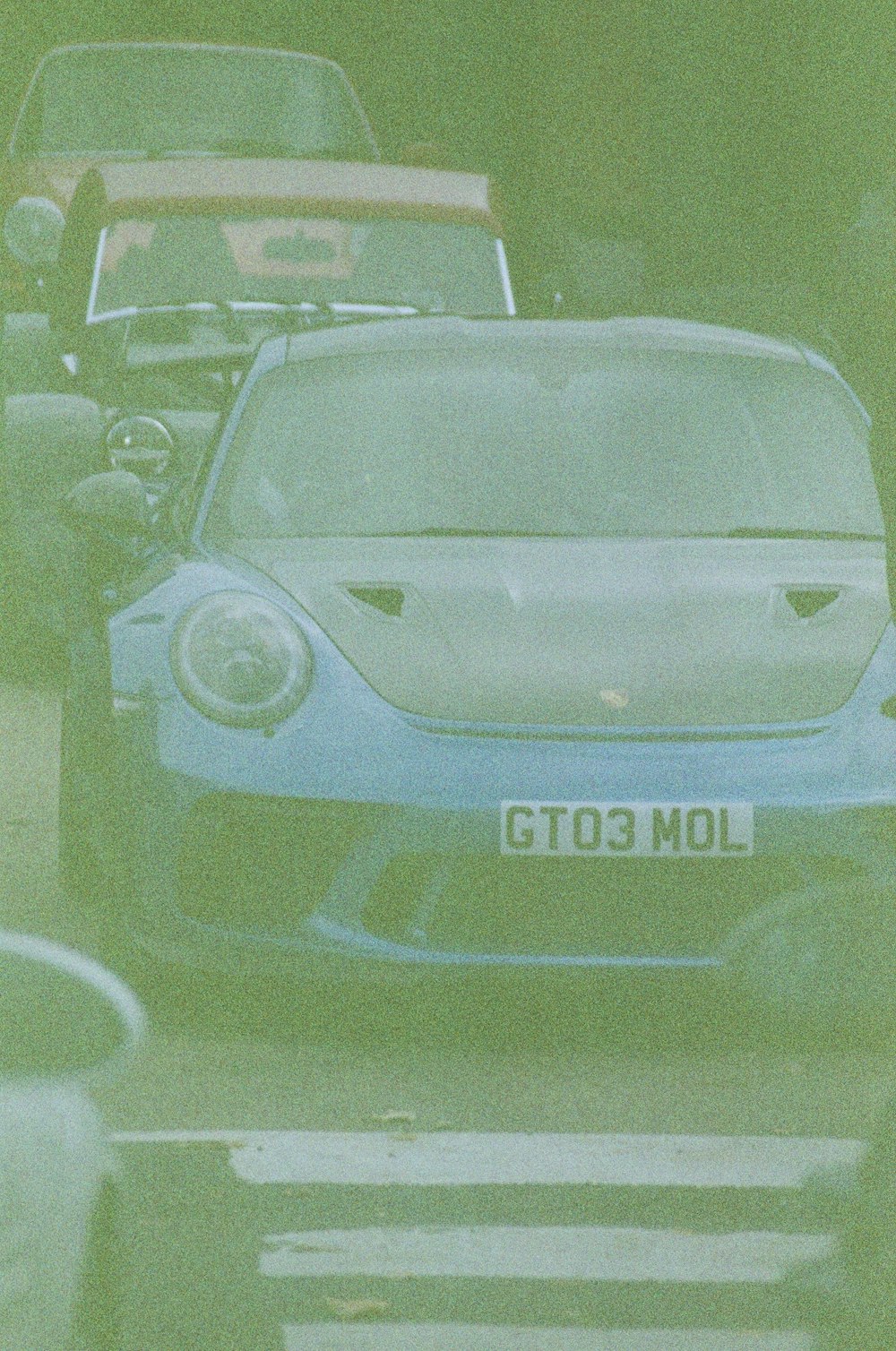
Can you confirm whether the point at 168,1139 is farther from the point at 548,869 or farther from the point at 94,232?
the point at 94,232

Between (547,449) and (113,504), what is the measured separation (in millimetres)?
973

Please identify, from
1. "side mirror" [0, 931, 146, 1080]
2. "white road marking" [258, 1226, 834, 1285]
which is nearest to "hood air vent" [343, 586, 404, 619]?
"white road marking" [258, 1226, 834, 1285]

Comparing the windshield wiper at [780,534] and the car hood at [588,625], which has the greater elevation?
the car hood at [588,625]

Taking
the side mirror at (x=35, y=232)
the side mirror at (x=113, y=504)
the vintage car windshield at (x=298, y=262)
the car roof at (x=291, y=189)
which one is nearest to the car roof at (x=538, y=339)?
the side mirror at (x=113, y=504)

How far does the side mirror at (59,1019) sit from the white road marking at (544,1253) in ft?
5.14

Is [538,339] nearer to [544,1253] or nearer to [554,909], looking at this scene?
[554,909]

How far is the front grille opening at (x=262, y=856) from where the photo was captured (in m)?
5.89

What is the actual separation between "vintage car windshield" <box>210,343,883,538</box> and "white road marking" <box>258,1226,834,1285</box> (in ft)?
7.72

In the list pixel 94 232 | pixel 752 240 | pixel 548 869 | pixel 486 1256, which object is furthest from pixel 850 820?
pixel 752 240

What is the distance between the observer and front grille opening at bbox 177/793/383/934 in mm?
5895

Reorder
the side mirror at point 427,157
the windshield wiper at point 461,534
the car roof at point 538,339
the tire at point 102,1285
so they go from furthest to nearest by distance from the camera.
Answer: the side mirror at point 427,157, the car roof at point 538,339, the windshield wiper at point 461,534, the tire at point 102,1285

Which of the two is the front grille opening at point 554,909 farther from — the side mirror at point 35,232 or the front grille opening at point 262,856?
the side mirror at point 35,232

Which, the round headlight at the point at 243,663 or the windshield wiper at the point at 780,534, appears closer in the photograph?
the round headlight at the point at 243,663

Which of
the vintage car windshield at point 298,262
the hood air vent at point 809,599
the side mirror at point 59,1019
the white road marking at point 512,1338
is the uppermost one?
the side mirror at point 59,1019
